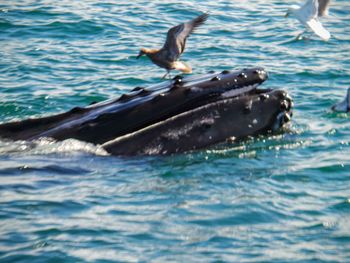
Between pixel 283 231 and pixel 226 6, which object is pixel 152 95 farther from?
pixel 226 6

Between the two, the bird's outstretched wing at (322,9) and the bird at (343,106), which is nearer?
the bird at (343,106)

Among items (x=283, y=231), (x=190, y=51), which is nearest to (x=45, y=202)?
(x=283, y=231)

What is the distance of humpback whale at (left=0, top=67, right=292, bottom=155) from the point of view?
8.69 metres

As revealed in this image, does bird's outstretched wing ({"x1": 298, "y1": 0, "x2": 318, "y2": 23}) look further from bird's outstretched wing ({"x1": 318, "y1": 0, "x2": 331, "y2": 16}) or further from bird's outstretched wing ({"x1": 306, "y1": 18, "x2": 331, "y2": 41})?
bird's outstretched wing ({"x1": 318, "y1": 0, "x2": 331, "y2": 16})

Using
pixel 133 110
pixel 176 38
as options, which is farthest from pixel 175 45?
pixel 133 110

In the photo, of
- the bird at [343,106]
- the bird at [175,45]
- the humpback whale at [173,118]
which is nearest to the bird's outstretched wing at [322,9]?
the bird at [175,45]

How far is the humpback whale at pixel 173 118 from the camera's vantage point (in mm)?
8688

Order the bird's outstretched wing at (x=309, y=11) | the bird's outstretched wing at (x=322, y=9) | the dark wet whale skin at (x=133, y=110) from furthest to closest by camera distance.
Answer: the bird's outstretched wing at (x=322, y=9) → the bird's outstretched wing at (x=309, y=11) → the dark wet whale skin at (x=133, y=110)

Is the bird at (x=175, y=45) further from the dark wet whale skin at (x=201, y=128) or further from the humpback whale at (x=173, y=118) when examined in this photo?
the dark wet whale skin at (x=201, y=128)

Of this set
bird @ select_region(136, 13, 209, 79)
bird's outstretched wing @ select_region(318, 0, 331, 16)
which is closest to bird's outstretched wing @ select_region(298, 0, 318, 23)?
bird's outstretched wing @ select_region(318, 0, 331, 16)

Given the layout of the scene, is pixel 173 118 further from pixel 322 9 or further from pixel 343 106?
pixel 322 9

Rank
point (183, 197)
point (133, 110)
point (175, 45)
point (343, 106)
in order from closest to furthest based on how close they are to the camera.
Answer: point (183, 197)
point (133, 110)
point (343, 106)
point (175, 45)

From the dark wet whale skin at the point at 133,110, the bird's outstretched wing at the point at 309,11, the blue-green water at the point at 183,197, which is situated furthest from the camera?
the bird's outstretched wing at the point at 309,11

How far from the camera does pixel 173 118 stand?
28.6ft
